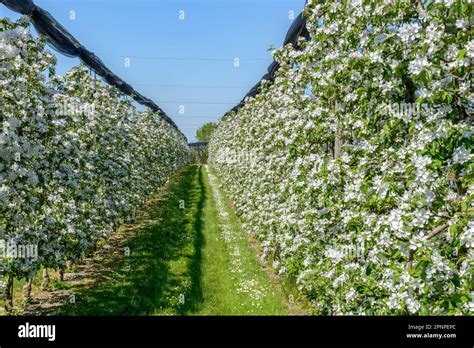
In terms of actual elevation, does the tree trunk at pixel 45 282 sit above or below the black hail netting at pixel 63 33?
below

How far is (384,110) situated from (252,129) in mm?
10284

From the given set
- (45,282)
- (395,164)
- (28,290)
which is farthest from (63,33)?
(395,164)

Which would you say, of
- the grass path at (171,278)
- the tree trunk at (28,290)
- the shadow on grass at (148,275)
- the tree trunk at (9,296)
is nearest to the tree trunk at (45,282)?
the grass path at (171,278)

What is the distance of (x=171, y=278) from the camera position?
10.6 metres

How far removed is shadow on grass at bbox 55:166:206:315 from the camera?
8719 millimetres

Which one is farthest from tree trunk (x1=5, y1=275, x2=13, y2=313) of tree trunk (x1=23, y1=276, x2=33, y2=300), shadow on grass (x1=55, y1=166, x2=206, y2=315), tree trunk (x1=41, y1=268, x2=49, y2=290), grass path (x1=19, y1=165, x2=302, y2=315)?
tree trunk (x1=41, y1=268, x2=49, y2=290)

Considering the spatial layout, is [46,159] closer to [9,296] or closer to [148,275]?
[9,296]

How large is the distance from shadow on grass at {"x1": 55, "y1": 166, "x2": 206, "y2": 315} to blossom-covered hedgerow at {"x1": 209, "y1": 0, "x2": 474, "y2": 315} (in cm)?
338

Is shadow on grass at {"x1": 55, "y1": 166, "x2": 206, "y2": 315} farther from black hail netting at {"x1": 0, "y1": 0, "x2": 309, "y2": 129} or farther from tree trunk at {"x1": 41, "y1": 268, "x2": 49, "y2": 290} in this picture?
black hail netting at {"x1": 0, "y1": 0, "x2": 309, "y2": 129}

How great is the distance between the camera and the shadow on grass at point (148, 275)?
28.6 feet

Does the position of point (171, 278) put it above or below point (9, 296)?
below

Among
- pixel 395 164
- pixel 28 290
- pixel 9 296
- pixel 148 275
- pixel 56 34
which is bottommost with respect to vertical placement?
pixel 148 275

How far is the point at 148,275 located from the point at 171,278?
0.72 meters

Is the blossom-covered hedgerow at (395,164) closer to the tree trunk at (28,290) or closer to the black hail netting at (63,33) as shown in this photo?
the black hail netting at (63,33)
